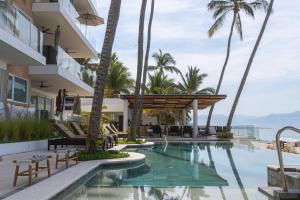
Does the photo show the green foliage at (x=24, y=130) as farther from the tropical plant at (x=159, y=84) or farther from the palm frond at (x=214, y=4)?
the tropical plant at (x=159, y=84)

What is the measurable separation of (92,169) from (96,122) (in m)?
2.96

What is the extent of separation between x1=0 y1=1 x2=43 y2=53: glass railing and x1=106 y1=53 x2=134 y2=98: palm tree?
30670mm

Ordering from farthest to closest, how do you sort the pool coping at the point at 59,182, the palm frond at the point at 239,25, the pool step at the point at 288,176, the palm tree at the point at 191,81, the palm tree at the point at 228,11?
1. the palm tree at the point at 191,81
2. the palm frond at the point at 239,25
3. the palm tree at the point at 228,11
4. the pool step at the point at 288,176
5. the pool coping at the point at 59,182

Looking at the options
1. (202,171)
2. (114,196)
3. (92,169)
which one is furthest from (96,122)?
(114,196)

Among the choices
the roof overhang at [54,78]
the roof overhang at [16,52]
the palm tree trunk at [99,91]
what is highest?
the roof overhang at [16,52]

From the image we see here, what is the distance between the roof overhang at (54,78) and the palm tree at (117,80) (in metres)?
21.8

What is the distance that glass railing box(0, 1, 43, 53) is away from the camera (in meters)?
15.2

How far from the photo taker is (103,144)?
16859mm

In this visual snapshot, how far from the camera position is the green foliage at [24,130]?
15992 mm

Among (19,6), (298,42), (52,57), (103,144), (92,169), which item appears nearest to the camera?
(92,169)

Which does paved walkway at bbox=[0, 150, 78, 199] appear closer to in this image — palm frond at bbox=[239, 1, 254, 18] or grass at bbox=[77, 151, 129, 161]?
grass at bbox=[77, 151, 129, 161]

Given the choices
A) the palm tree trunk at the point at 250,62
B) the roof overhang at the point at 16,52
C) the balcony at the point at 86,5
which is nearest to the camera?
the roof overhang at the point at 16,52

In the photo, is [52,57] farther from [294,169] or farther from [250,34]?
[250,34]

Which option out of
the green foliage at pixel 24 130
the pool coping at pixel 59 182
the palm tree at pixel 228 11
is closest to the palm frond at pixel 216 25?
the palm tree at pixel 228 11
